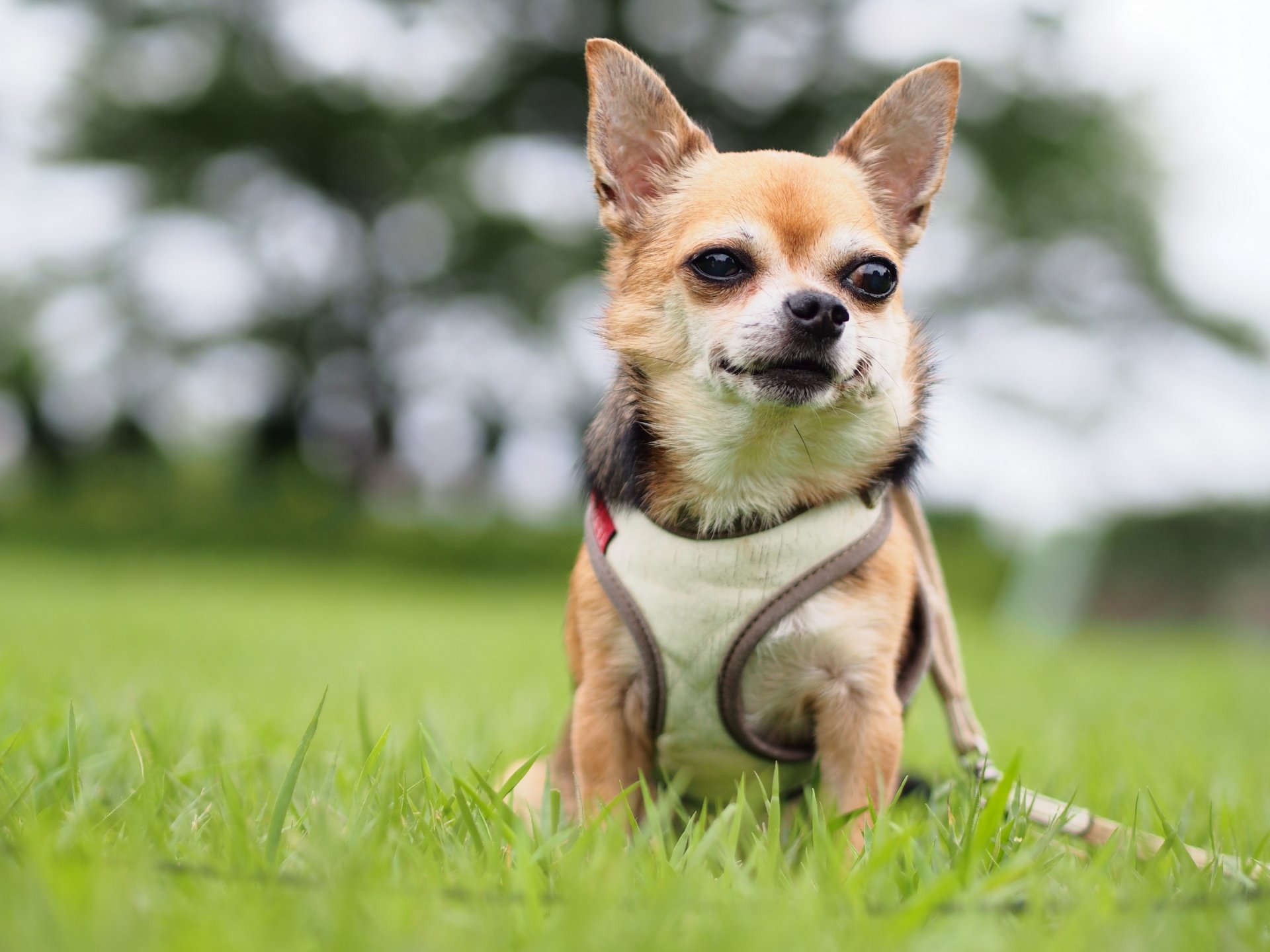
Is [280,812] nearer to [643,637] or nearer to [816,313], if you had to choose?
[643,637]

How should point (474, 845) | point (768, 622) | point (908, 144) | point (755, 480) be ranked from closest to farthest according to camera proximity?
1. point (474, 845)
2. point (768, 622)
3. point (755, 480)
4. point (908, 144)

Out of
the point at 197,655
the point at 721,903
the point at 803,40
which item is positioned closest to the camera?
the point at 721,903

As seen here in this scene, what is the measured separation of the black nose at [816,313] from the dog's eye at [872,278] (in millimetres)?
198

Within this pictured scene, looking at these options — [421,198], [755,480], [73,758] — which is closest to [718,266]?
[755,480]

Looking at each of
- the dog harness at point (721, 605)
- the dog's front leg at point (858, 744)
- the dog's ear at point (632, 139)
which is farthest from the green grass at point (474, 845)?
the dog's ear at point (632, 139)

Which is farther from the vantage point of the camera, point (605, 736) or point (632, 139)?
point (632, 139)

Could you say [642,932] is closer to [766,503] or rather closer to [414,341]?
[766,503]

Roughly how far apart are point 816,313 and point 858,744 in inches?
35.1

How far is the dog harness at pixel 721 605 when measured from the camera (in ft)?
6.79

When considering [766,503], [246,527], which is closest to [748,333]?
[766,503]

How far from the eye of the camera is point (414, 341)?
19.8m

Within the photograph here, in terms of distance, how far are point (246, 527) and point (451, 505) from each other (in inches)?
132

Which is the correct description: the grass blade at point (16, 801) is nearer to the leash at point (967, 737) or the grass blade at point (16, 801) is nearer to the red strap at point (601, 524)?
the red strap at point (601, 524)

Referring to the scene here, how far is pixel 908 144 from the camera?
2.56m
